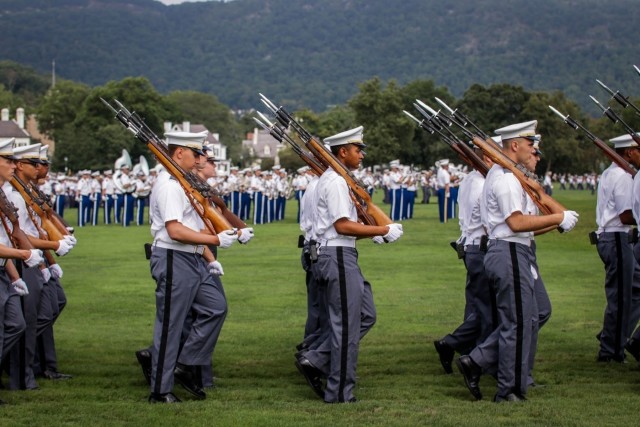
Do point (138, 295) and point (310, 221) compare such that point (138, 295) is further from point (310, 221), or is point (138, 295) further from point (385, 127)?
point (385, 127)

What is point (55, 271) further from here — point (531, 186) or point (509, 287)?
point (531, 186)

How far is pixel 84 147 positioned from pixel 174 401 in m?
105

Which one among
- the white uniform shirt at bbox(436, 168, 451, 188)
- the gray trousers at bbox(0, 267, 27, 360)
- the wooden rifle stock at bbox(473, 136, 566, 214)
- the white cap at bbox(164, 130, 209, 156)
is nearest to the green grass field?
the gray trousers at bbox(0, 267, 27, 360)

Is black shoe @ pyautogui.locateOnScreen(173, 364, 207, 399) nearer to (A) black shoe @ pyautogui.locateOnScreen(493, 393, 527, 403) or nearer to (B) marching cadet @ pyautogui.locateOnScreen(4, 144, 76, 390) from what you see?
(B) marching cadet @ pyautogui.locateOnScreen(4, 144, 76, 390)

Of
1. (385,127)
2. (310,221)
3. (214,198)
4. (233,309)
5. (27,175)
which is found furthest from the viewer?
(385,127)

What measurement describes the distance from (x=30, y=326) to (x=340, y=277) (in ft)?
10.2

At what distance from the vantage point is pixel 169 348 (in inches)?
403

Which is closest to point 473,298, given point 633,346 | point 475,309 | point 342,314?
point 475,309

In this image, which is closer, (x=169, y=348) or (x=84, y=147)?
(x=169, y=348)

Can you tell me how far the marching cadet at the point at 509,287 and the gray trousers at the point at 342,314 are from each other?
0.98 m

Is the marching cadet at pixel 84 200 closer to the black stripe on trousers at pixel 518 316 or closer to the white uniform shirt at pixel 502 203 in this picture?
the white uniform shirt at pixel 502 203

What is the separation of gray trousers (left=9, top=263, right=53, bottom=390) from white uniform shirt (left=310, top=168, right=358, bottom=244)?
2.85 m

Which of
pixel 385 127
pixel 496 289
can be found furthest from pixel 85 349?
pixel 385 127

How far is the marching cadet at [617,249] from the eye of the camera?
490 inches
